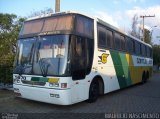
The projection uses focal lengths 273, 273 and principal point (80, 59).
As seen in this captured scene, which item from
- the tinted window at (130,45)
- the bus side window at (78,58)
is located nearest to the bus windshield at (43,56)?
the bus side window at (78,58)

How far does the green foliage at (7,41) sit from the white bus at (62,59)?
3.07 metres

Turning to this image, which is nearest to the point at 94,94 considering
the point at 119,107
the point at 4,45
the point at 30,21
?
the point at 119,107

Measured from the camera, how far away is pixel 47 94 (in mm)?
9156

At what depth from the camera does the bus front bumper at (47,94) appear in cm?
886

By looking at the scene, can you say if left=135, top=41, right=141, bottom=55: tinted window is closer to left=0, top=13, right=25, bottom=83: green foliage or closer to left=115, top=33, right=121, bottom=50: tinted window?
left=115, top=33, right=121, bottom=50: tinted window

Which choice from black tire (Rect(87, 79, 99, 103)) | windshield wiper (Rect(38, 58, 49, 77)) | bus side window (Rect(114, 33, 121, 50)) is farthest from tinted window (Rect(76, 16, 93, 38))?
bus side window (Rect(114, 33, 121, 50))

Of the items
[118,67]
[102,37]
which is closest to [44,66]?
[102,37]

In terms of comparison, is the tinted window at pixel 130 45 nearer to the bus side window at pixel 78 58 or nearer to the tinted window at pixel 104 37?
the tinted window at pixel 104 37

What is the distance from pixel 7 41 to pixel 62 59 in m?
12.3

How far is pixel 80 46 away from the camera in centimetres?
970

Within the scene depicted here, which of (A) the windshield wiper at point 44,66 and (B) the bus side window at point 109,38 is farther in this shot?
(B) the bus side window at point 109,38

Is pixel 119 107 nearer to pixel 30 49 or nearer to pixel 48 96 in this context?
A: pixel 48 96

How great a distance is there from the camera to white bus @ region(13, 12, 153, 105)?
29.6 feet

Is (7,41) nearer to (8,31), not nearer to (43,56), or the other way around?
(8,31)
